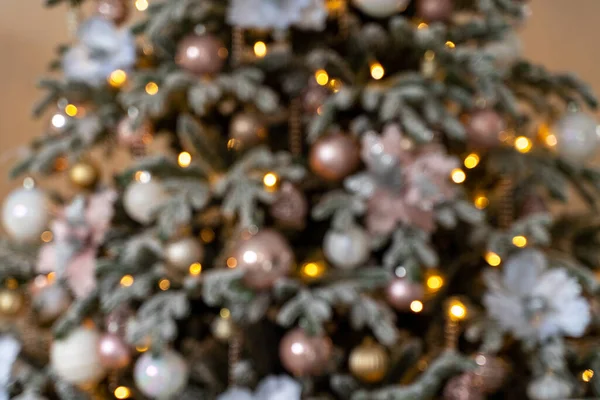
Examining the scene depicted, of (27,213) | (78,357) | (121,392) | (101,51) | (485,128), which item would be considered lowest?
(121,392)

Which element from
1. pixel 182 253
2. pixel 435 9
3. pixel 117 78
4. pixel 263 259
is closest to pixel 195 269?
pixel 182 253

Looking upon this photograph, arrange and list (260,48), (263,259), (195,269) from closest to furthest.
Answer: (263,259), (195,269), (260,48)

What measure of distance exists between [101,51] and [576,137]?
2.81ft

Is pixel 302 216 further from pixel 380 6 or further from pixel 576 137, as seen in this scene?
pixel 576 137

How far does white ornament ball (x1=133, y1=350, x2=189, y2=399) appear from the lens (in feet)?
2.89

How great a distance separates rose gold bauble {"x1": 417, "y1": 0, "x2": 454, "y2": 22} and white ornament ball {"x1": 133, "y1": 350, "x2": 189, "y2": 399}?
71cm

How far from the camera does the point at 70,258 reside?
0.96m

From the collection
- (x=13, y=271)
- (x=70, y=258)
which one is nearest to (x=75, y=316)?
(x=70, y=258)

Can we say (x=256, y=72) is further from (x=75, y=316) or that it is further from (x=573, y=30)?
(x=573, y=30)

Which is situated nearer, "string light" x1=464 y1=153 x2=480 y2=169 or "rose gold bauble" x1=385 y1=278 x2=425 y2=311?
"rose gold bauble" x1=385 y1=278 x2=425 y2=311

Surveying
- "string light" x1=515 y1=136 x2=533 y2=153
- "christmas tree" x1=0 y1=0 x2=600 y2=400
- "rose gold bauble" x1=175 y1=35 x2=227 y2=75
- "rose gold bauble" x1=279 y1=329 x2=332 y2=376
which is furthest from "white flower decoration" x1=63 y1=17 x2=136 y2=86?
"string light" x1=515 y1=136 x2=533 y2=153

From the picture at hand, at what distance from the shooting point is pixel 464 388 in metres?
0.89

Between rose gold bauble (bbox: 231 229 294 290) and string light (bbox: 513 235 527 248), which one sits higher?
rose gold bauble (bbox: 231 229 294 290)

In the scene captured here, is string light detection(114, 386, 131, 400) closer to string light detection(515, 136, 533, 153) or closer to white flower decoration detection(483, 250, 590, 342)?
white flower decoration detection(483, 250, 590, 342)
